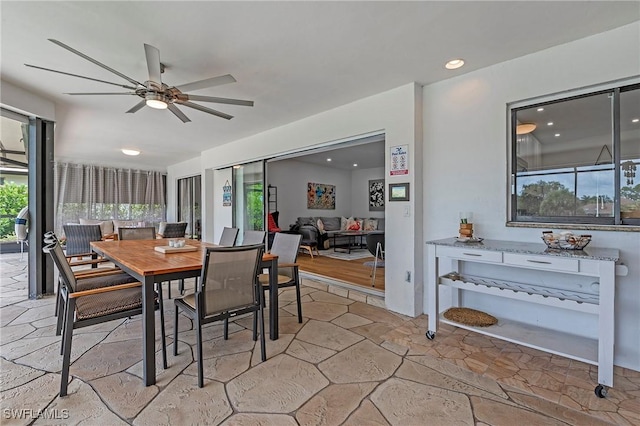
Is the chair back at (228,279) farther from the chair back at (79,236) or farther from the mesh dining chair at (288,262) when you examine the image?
the chair back at (79,236)

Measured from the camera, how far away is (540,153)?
8.61 ft

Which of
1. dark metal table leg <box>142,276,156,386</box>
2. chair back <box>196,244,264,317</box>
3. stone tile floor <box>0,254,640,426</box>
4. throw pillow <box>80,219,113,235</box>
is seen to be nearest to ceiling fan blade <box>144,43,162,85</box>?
chair back <box>196,244,264,317</box>

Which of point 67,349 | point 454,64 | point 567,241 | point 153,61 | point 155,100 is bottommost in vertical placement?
point 67,349

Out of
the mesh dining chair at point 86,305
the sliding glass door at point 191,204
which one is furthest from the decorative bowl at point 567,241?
the sliding glass door at point 191,204

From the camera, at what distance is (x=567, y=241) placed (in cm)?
210

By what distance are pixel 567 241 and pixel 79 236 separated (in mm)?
6201

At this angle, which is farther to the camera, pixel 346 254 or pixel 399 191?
pixel 346 254

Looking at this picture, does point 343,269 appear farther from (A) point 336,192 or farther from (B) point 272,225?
(A) point 336,192

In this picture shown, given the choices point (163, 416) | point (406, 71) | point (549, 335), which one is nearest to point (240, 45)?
point (406, 71)

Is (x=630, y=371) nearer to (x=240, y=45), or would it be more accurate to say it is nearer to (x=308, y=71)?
(x=308, y=71)

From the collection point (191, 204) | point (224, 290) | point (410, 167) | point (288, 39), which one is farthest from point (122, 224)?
point (410, 167)

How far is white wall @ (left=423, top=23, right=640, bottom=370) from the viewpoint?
2141 millimetres

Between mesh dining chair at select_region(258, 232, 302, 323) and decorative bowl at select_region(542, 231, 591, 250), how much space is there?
2.09 metres

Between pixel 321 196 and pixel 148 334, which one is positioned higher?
pixel 321 196
